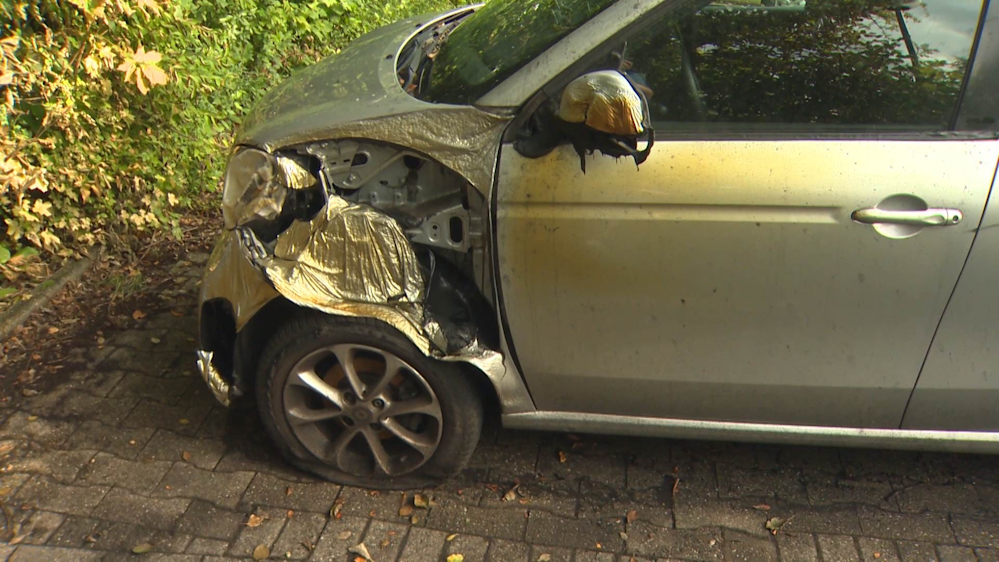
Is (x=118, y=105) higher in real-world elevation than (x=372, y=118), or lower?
lower

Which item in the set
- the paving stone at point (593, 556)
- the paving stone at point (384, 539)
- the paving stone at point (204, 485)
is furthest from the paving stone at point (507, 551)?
the paving stone at point (204, 485)

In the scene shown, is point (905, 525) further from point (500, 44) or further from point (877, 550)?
point (500, 44)

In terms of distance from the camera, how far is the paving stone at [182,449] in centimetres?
301

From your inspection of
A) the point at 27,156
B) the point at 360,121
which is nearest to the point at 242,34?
the point at 27,156

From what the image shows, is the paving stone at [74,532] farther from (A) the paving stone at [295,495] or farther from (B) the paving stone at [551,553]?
(B) the paving stone at [551,553]

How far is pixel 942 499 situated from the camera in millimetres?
2760

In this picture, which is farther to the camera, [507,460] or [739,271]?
[507,460]

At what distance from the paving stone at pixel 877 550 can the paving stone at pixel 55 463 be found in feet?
9.47

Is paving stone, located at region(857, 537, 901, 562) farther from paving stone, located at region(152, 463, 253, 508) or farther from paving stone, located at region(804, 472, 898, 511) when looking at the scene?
paving stone, located at region(152, 463, 253, 508)

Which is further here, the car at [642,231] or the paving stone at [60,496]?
the paving stone at [60,496]

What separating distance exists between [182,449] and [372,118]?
5.32 ft

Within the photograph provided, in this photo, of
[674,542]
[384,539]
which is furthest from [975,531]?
[384,539]

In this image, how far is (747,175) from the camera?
220 centimetres

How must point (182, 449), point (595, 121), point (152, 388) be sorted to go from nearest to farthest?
point (595, 121)
point (182, 449)
point (152, 388)
